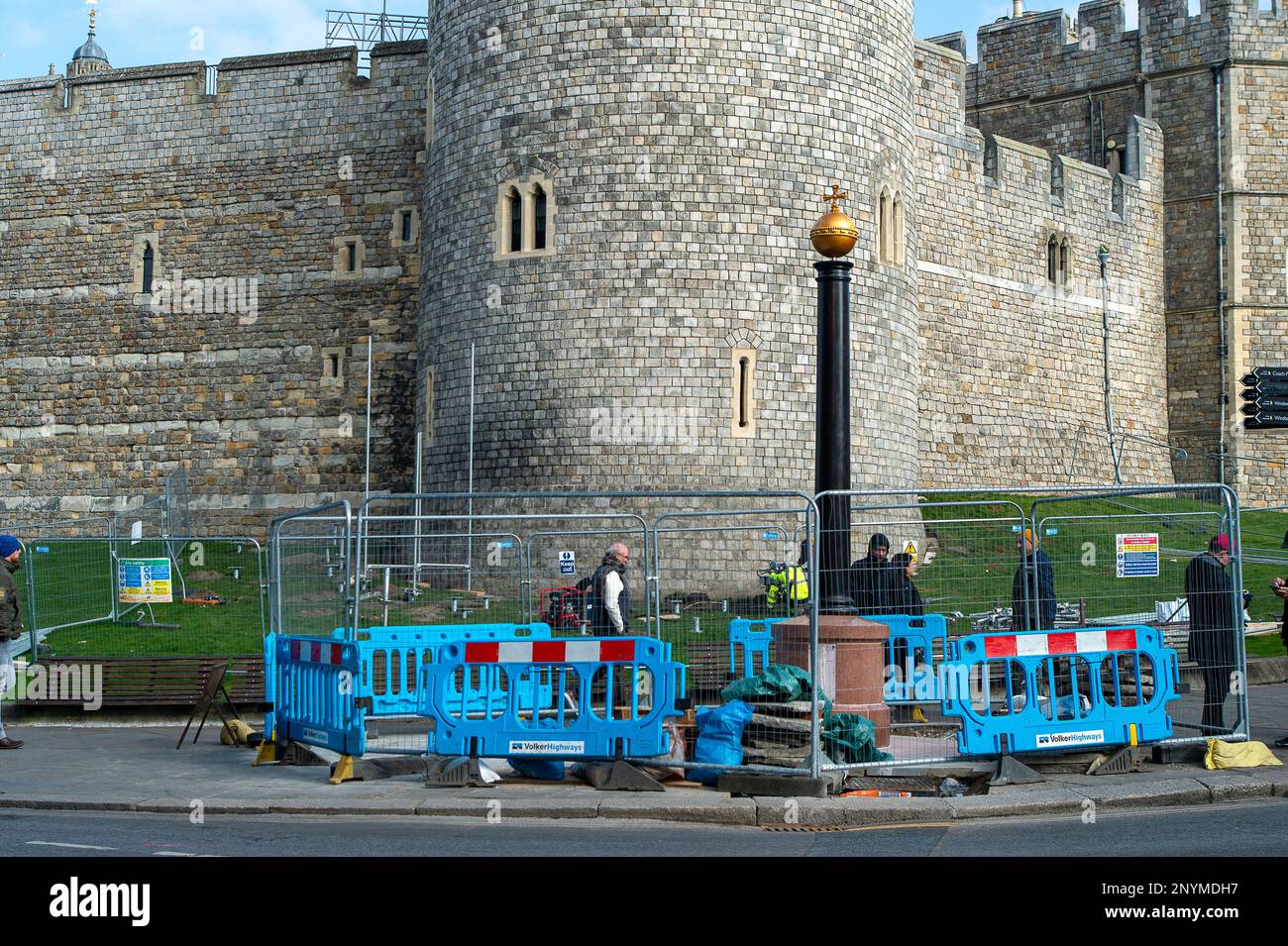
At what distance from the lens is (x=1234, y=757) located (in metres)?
9.45

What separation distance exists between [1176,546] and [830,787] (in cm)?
446

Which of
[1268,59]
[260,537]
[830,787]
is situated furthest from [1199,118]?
[830,787]

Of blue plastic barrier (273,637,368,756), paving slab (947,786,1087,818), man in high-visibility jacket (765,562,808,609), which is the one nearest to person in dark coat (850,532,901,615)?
man in high-visibility jacket (765,562,808,609)

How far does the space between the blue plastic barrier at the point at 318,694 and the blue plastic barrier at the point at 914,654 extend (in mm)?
3359

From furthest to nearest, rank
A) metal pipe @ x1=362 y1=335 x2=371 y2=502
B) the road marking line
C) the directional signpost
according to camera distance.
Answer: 1. metal pipe @ x1=362 y1=335 x2=371 y2=502
2. the directional signpost
3. the road marking line

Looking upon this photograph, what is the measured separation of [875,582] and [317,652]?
387 centimetres

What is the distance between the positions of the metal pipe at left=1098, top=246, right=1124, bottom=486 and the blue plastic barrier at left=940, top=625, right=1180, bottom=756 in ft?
62.9

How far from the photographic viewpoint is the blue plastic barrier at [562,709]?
897 cm

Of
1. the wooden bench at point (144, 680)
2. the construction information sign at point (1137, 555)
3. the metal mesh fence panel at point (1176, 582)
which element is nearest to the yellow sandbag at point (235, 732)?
the wooden bench at point (144, 680)

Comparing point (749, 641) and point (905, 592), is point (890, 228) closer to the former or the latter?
point (905, 592)

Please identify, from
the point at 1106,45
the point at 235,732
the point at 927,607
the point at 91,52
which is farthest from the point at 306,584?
the point at 91,52

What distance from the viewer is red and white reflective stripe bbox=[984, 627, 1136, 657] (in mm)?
9062

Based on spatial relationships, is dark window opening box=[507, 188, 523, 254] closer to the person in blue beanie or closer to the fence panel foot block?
the person in blue beanie

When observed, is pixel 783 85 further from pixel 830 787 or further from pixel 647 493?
pixel 830 787
